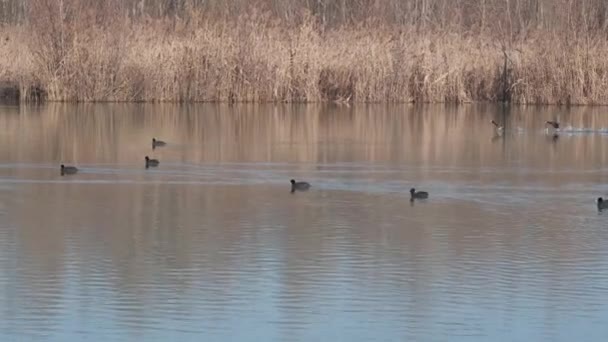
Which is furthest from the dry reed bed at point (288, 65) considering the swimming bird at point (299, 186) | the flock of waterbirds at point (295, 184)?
the swimming bird at point (299, 186)

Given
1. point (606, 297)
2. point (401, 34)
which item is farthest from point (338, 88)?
point (606, 297)

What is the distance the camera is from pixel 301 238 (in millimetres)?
10516

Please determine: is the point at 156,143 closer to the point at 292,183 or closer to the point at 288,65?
the point at 292,183

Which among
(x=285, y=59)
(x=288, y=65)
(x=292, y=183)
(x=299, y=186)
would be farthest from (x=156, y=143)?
(x=288, y=65)

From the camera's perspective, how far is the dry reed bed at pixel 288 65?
26.2 m

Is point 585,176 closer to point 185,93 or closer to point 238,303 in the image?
point 238,303

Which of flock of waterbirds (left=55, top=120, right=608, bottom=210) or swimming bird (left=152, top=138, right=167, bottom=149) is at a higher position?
swimming bird (left=152, top=138, right=167, bottom=149)

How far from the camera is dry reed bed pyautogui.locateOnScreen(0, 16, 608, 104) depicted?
26.2 meters

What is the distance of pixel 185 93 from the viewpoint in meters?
26.8

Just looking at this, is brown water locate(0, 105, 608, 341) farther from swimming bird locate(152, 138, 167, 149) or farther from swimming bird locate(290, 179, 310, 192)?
swimming bird locate(152, 138, 167, 149)

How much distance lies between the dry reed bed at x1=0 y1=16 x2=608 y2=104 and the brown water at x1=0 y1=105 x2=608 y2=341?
644 cm

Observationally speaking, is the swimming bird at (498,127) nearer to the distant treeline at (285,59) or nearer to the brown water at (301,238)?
the brown water at (301,238)

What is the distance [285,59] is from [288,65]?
233 mm

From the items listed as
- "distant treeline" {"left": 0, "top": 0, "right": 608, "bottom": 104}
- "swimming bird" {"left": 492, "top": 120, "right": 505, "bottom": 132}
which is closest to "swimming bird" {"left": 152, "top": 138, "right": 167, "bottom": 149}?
"swimming bird" {"left": 492, "top": 120, "right": 505, "bottom": 132}
